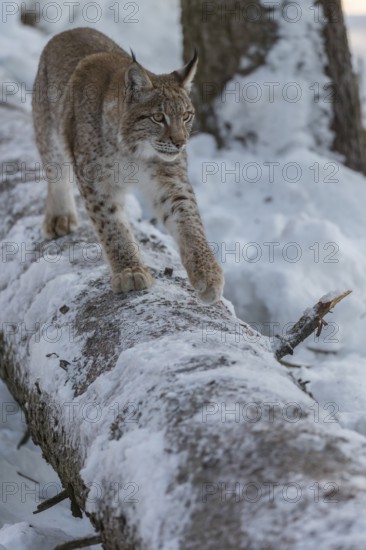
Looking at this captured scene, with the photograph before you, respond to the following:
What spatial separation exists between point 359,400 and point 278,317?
3.39ft

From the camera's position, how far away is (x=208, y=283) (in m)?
3.12

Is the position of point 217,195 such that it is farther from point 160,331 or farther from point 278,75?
point 160,331

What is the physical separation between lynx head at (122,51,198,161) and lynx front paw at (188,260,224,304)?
568mm

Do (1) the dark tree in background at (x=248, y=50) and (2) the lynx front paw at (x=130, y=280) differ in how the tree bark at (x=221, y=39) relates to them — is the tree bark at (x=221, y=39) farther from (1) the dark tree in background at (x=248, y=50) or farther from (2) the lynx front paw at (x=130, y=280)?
(2) the lynx front paw at (x=130, y=280)

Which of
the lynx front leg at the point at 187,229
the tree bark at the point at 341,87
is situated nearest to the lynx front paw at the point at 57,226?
the lynx front leg at the point at 187,229

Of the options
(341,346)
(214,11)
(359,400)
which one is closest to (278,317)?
(341,346)

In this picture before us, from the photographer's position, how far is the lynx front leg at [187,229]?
3.23m

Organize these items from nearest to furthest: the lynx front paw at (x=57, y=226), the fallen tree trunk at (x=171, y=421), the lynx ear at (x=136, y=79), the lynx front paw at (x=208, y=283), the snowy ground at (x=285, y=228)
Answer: the fallen tree trunk at (x=171, y=421) < the lynx front paw at (x=208, y=283) < the snowy ground at (x=285, y=228) < the lynx ear at (x=136, y=79) < the lynx front paw at (x=57, y=226)

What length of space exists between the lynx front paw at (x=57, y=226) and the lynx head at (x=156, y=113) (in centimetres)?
60

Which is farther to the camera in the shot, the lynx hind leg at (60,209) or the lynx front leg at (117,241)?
the lynx hind leg at (60,209)

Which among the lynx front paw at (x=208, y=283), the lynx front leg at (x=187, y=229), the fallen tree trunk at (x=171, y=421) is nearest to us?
the fallen tree trunk at (x=171, y=421)

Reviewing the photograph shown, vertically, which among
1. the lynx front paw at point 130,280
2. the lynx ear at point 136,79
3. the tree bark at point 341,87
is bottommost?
the lynx front paw at point 130,280

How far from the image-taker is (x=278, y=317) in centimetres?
417

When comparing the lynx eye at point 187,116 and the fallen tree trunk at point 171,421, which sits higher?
the lynx eye at point 187,116
